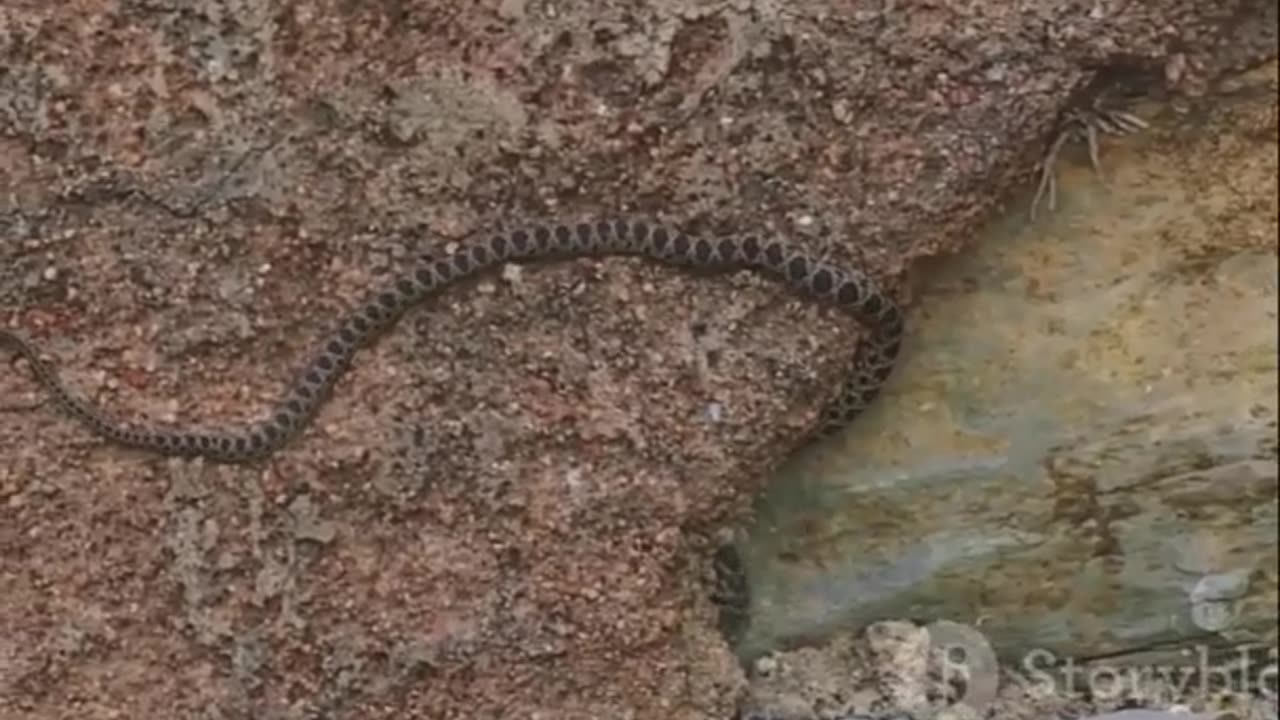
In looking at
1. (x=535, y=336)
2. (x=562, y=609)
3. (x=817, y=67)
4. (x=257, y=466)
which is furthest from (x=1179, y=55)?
(x=257, y=466)

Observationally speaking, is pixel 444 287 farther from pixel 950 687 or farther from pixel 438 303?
pixel 950 687

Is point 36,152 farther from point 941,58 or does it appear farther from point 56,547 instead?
point 941,58

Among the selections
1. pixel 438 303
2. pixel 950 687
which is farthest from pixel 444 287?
pixel 950 687

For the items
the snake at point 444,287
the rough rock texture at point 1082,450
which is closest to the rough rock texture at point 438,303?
the snake at point 444,287

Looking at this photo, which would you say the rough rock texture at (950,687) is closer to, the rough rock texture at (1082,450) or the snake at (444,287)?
the rough rock texture at (1082,450)

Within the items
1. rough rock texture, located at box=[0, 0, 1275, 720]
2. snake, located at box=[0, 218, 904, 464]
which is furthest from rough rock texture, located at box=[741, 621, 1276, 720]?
snake, located at box=[0, 218, 904, 464]
